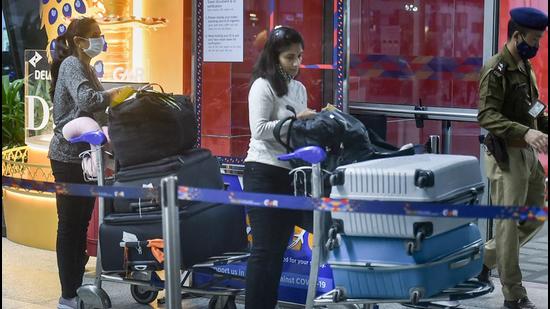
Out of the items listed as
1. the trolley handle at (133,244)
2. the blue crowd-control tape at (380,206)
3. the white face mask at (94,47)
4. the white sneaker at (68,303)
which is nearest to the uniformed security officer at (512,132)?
the blue crowd-control tape at (380,206)

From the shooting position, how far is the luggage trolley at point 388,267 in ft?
13.6

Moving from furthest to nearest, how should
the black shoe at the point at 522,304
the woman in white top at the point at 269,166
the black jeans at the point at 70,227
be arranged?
the black jeans at the point at 70,227 → the black shoe at the point at 522,304 → the woman in white top at the point at 269,166

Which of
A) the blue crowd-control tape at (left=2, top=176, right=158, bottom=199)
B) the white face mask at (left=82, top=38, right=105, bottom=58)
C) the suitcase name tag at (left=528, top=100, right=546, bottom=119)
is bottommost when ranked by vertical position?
the blue crowd-control tape at (left=2, top=176, right=158, bottom=199)

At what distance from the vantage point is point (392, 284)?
419 centimetres

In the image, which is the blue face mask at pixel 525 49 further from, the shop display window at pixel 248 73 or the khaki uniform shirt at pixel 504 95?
the shop display window at pixel 248 73

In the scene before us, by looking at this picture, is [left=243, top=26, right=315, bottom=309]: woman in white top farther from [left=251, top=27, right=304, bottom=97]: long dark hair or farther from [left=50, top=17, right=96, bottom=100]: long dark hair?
[left=50, top=17, right=96, bottom=100]: long dark hair

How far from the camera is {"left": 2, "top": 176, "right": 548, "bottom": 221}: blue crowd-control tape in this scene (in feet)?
11.8

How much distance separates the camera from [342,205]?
3.96 metres

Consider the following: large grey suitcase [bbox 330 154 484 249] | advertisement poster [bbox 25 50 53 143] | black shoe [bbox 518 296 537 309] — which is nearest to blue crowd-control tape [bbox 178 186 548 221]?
large grey suitcase [bbox 330 154 484 249]

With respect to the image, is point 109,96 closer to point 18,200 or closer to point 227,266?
point 227,266

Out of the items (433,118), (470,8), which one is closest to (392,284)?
(433,118)

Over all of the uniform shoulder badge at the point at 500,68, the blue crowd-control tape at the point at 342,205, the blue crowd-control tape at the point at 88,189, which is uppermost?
the uniform shoulder badge at the point at 500,68

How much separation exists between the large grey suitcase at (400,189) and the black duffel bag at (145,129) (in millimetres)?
1156

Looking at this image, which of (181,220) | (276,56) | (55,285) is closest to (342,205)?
(276,56)
